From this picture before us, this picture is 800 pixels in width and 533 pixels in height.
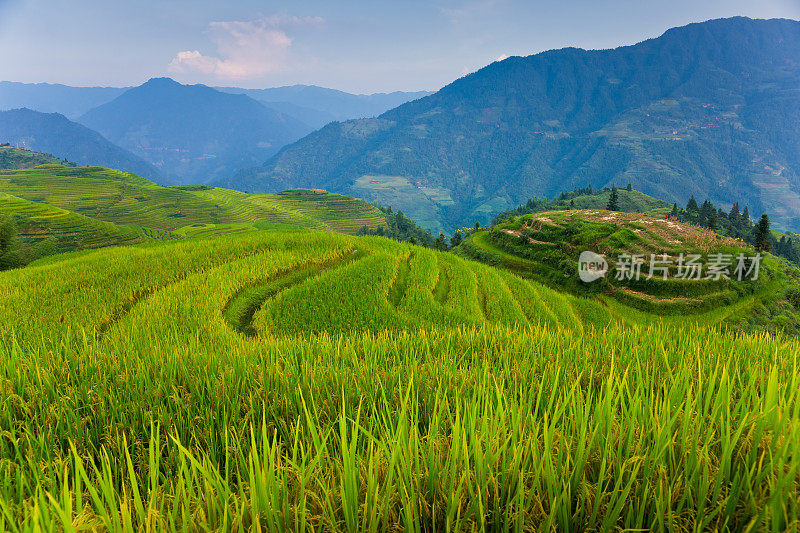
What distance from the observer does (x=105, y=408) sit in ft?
7.86

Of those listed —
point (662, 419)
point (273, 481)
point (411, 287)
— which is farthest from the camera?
point (411, 287)

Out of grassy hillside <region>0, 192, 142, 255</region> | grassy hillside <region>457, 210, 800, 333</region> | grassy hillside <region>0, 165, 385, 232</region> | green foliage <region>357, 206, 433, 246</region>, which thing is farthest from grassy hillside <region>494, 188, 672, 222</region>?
grassy hillside <region>0, 192, 142, 255</region>

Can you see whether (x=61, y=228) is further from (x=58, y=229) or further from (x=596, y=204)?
(x=596, y=204)

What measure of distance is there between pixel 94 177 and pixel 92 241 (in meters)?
123

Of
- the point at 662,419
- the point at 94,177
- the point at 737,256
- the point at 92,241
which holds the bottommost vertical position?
the point at 92,241

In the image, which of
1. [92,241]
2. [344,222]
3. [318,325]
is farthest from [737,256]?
[344,222]

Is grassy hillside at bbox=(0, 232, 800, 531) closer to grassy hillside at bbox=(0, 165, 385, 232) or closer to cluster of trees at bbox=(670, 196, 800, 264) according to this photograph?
cluster of trees at bbox=(670, 196, 800, 264)

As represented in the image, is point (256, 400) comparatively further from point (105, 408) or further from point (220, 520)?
point (220, 520)

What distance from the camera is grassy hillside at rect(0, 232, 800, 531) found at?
42.6 inches

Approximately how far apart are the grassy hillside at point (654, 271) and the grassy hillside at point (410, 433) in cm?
4526

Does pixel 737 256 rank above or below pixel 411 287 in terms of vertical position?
above

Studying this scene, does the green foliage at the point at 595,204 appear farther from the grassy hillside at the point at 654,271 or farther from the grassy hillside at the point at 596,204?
the grassy hillside at the point at 654,271

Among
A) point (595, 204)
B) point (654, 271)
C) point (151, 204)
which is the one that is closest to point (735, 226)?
point (595, 204)

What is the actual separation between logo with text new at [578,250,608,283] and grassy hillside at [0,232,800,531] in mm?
47966
